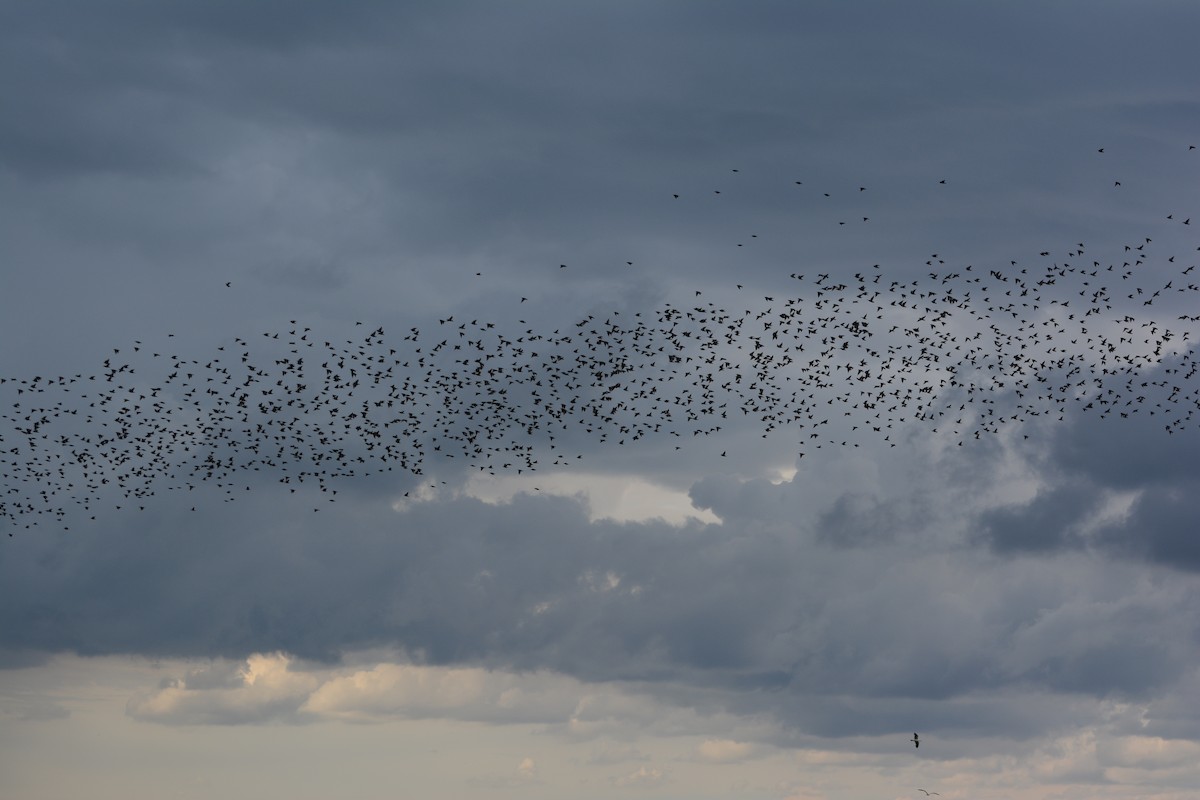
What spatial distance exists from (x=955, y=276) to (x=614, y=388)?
97.3 feet

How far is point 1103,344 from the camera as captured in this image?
114250mm

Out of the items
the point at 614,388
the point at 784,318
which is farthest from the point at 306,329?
the point at 784,318

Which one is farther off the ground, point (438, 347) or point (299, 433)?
point (438, 347)

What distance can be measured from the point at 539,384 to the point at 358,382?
15893 millimetres

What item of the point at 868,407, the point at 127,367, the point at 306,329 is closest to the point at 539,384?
the point at 306,329

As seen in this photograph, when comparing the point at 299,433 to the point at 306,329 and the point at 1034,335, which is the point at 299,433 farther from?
the point at 1034,335

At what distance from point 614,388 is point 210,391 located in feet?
120

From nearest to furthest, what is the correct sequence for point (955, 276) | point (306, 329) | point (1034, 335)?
point (955, 276)
point (1034, 335)
point (306, 329)

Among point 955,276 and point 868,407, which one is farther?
point 868,407

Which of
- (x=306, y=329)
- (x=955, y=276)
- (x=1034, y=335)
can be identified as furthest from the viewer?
(x=306, y=329)

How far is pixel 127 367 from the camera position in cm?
12075

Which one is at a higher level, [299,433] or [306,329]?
[306,329]

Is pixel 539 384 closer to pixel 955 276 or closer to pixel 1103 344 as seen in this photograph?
pixel 955 276

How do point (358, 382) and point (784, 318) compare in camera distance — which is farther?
point (358, 382)
